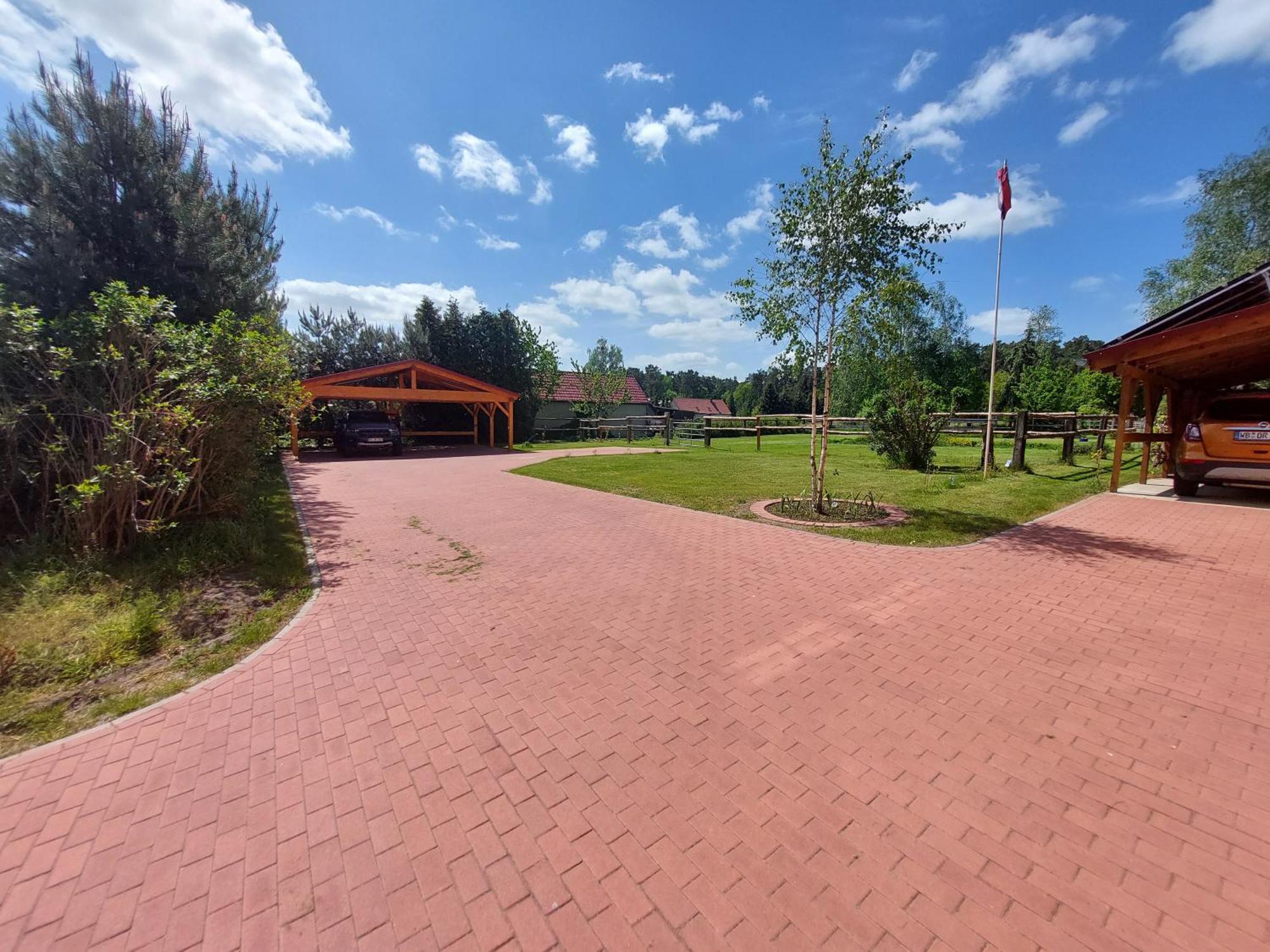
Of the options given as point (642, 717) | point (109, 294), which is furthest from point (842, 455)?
point (109, 294)

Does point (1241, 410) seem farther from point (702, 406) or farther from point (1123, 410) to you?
point (702, 406)

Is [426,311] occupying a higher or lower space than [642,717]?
higher

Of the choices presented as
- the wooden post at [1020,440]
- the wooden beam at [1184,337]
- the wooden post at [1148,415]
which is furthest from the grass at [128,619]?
the wooden post at [1148,415]

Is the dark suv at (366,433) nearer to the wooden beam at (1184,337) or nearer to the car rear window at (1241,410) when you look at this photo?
the wooden beam at (1184,337)

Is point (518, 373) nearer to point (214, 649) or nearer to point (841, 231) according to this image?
point (841, 231)

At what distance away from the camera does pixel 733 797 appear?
7.77 feet

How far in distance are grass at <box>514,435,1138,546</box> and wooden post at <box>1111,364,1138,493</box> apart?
1.96 feet

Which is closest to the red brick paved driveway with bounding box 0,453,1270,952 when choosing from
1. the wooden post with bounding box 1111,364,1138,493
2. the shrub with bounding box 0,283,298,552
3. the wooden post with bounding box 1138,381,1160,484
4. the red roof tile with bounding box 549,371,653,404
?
the shrub with bounding box 0,283,298,552

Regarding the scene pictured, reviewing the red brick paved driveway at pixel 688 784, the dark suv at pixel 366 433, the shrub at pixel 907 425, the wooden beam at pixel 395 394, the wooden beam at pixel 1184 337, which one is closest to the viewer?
the red brick paved driveway at pixel 688 784

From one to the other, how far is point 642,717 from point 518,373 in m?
26.6

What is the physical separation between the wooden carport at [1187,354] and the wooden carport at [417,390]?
19950mm

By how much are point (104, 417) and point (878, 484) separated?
12.7 meters

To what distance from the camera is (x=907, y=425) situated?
1375 centimetres

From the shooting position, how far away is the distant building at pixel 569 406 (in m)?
35.2
